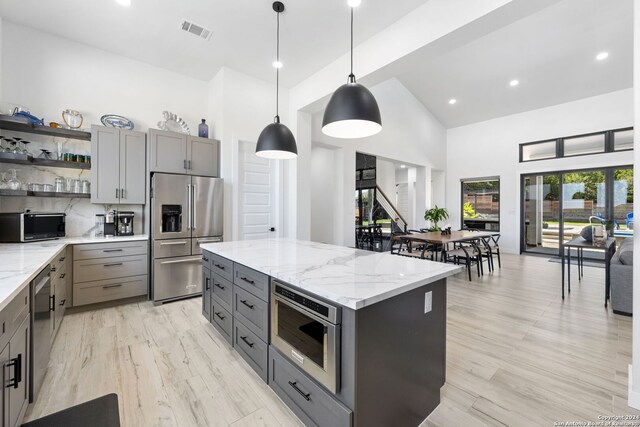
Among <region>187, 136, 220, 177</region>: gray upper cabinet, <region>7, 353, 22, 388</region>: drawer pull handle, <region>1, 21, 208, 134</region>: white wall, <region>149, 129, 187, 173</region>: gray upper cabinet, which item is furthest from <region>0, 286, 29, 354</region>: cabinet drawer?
<region>1, 21, 208, 134</region>: white wall

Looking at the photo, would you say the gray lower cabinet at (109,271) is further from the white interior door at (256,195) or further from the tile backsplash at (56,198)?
the white interior door at (256,195)

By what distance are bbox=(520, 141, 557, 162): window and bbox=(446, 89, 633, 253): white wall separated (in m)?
0.14

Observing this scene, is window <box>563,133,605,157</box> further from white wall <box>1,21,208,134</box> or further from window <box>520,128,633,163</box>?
white wall <box>1,21,208,134</box>

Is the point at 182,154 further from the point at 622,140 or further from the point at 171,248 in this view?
the point at 622,140

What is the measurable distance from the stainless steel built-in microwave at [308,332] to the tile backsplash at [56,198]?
3.45m

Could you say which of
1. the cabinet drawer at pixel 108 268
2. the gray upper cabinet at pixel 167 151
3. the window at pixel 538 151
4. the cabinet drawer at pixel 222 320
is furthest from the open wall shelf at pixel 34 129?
the window at pixel 538 151

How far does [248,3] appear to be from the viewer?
9.48ft

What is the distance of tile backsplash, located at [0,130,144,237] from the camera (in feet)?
10.6

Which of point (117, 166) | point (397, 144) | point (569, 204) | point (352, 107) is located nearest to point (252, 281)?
point (352, 107)

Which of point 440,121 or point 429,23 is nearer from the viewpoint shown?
point 429,23

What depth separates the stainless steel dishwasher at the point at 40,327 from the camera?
1725mm

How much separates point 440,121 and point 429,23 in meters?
6.95

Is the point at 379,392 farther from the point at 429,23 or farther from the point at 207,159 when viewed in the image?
the point at 207,159

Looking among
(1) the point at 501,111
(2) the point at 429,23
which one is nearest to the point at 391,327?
(2) the point at 429,23
